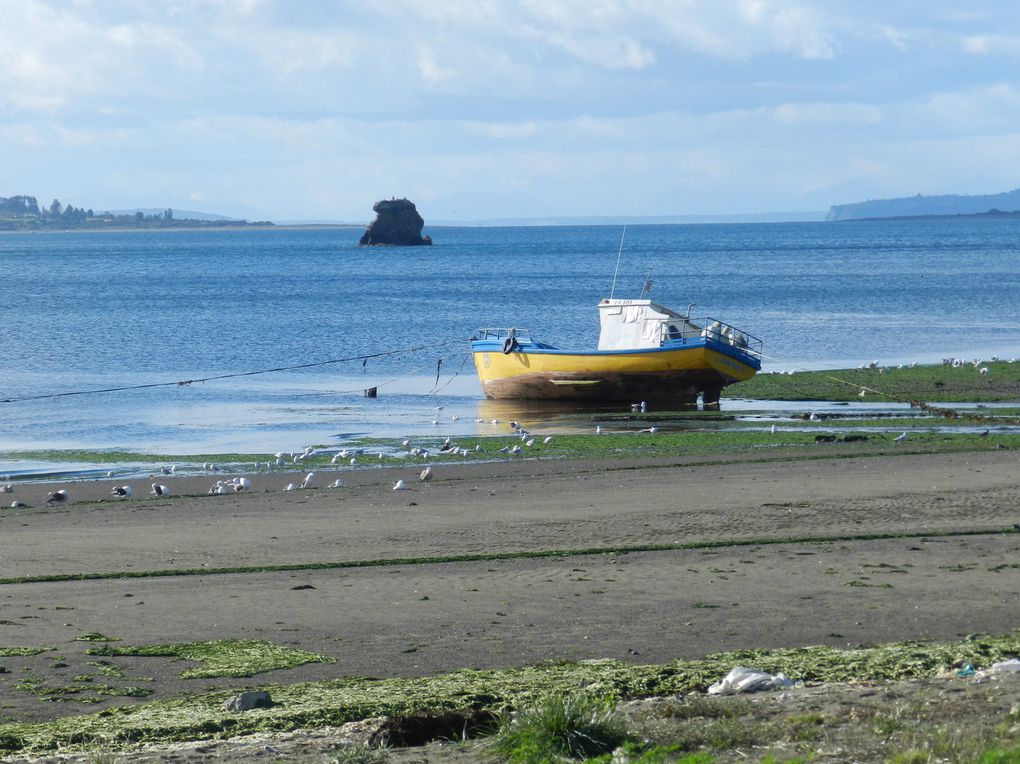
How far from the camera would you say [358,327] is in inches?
2438

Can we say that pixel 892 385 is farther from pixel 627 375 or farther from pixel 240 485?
pixel 240 485

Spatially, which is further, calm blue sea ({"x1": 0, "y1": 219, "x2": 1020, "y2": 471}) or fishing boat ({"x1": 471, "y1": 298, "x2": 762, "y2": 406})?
fishing boat ({"x1": 471, "y1": 298, "x2": 762, "y2": 406})

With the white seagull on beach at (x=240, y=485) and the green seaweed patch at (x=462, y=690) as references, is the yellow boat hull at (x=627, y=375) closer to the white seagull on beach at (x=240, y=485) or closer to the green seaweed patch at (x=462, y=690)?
the white seagull on beach at (x=240, y=485)

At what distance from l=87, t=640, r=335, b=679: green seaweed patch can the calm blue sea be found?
1463cm

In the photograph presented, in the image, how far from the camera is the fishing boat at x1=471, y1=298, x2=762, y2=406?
3106 centimetres

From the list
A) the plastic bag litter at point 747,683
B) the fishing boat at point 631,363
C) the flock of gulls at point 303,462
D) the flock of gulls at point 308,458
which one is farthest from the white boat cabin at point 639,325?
the plastic bag litter at point 747,683

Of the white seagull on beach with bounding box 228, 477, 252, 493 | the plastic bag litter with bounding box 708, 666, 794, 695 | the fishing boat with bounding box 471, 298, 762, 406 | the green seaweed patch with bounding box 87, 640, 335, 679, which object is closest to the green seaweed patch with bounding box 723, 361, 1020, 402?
the fishing boat with bounding box 471, 298, 762, 406

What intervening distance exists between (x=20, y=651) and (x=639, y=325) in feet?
78.1

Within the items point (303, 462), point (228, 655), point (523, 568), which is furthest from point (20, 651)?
point (303, 462)

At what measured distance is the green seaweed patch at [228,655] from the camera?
32.3ft

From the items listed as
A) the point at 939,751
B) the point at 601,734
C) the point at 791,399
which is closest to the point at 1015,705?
the point at 939,751

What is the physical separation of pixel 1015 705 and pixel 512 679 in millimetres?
3298

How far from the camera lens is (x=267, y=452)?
25094 millimetres

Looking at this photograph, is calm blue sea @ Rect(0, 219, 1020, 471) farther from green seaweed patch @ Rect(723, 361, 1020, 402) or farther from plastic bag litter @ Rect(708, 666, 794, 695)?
plastic bag litter @ Rect(708, 666, 794, 695)
